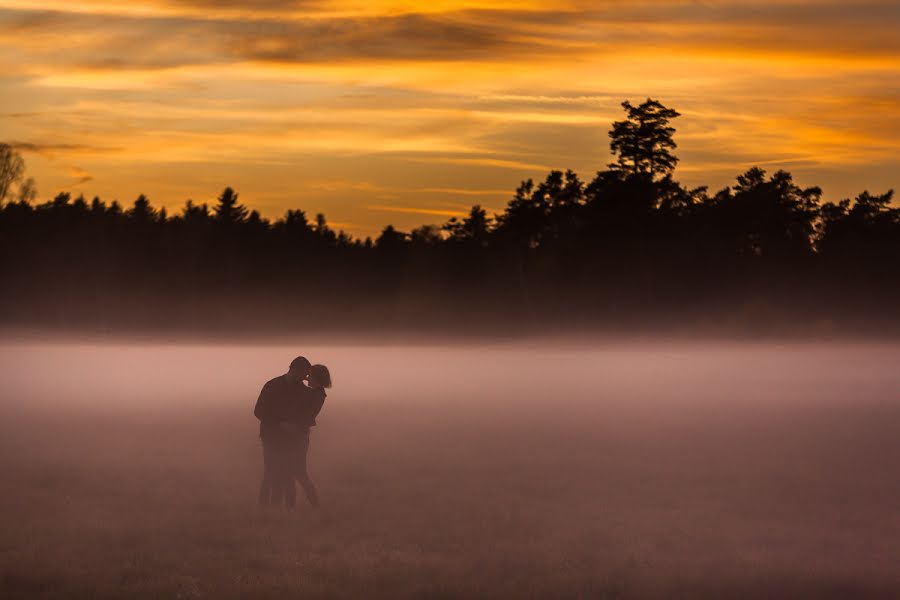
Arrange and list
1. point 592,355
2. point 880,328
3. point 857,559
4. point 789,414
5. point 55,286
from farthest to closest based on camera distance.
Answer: point 55,286, point 880,328, point 592,355, point 789,414, point 857,559

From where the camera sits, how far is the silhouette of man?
13141 millimetres

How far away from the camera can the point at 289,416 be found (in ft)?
43.9

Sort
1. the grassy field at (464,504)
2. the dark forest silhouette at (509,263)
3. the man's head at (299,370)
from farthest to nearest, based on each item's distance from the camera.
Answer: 1. the dark forest silhouette at (509,263)
2. the man's head at (299,370)
3. the grassy field at (464,504)

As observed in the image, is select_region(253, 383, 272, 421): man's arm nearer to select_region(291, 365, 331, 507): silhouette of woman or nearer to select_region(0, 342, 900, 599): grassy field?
select_region(291, 365, 331, 507): silhouette of woman

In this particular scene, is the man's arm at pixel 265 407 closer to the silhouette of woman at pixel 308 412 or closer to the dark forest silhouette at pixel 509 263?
the silhouette of woman at pixel 308 412

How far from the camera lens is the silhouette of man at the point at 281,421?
13.1 meters

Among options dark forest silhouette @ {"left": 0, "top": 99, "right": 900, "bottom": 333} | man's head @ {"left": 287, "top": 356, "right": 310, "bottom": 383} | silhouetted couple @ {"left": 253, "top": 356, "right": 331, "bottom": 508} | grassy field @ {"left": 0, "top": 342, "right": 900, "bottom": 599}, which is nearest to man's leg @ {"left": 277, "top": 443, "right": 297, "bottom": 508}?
silhouetted couple @ {"left": 253, "top": 356, "right": 331, "bottom": 508}

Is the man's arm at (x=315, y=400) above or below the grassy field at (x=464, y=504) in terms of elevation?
above

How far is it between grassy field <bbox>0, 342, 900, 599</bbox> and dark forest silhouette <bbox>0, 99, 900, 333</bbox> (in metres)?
65.1

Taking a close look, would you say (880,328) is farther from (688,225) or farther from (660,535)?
(660,535)

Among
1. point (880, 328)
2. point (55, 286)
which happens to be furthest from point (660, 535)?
point (55, 286)

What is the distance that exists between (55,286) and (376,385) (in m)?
86.2

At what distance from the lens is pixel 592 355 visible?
10056 centimetres

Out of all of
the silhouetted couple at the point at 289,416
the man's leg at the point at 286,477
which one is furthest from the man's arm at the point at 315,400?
the man's leg at the point at 286,477
